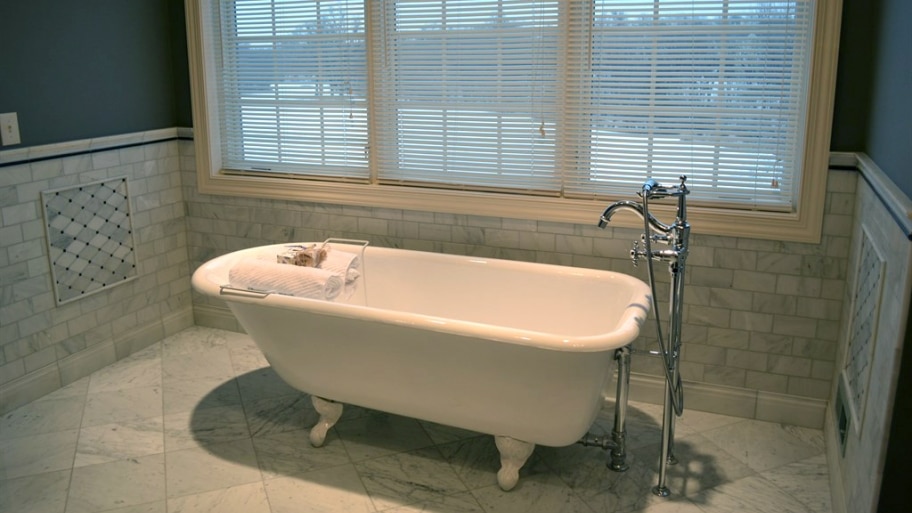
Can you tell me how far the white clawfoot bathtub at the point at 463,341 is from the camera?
8.36 ft

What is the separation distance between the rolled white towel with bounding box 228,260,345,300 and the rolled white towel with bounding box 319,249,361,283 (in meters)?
0.21

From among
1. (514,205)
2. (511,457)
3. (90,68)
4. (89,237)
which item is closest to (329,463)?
(511,457)

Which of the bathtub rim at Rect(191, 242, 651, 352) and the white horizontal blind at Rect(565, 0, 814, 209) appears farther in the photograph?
the white horizontal blind at Rect(565, 0, 814, 209)

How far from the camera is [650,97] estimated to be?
327 cm

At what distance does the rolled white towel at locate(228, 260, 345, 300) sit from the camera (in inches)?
120

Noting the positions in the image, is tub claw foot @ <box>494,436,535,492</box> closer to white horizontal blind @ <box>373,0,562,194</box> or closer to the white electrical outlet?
white horizontal blind @ <box>373,0,562,194</box>

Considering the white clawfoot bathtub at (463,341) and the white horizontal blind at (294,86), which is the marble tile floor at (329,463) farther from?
the white horizontal blind at (294,86)

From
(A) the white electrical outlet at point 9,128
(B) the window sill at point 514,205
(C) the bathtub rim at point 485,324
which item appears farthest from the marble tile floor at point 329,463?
(A) the white electrical outlet at point 9,128

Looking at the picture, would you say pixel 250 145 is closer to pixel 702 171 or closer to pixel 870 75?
pixel 702 171

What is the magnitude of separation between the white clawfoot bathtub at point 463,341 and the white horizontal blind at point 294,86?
0.72m

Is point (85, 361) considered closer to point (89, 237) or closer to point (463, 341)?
point (89, 237)

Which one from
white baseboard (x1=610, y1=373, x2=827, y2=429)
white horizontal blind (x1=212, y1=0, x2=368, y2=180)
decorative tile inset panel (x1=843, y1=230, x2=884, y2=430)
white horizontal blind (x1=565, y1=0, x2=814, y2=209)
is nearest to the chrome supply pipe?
white baseboard (x1=610, y1=373, x2=827, y2=429)

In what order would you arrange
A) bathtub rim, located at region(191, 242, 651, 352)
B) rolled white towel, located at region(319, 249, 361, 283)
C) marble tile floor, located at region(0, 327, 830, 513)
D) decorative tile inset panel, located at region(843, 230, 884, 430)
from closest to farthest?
decorative tile inset panel, located at region(843, 230, 884, 430)
bathtub rim, located at region(191, 242, 651, 352)
marble tile floor, located at region(0, 327, 830, 513)
rolled white towel, located at region(319, 249, 361, 283)

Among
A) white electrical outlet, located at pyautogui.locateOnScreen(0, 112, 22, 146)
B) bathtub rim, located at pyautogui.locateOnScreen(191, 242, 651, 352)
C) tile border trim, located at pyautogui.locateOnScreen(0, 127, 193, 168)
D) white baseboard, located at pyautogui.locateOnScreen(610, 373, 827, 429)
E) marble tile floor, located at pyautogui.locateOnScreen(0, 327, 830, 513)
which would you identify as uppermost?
white electrical outlet, located at pyautogui.locateOnScreen(0, 112, 22, 146)
